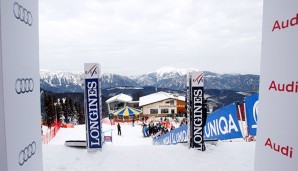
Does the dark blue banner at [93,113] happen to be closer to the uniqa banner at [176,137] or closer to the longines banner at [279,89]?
the uniqa banner at [176,137]

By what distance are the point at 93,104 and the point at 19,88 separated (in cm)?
527

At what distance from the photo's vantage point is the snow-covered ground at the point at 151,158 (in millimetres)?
5844

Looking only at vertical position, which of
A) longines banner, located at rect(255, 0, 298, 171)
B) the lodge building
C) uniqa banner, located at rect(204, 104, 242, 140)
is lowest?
the lodge building

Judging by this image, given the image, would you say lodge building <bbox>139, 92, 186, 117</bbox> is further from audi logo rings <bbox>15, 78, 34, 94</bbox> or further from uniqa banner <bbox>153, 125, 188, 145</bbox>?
audi logo rings <bbox>15, 78, 34, 94</bbox>

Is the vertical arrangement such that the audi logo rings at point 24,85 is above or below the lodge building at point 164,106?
above

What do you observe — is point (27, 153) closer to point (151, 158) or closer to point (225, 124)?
point (151, 158)

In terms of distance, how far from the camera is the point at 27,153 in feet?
5.75

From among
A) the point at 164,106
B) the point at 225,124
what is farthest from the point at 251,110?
the point at 164,106

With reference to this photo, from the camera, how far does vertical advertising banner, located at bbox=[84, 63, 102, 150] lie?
22.2 feet

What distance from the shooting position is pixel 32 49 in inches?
72.9

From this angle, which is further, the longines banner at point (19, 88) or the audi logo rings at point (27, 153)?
the audi logo rings at point (27, 153)

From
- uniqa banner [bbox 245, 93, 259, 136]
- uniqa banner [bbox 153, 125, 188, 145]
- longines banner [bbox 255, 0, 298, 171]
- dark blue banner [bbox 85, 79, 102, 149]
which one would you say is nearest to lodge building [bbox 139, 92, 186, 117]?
uniqa banner [bbox 153, 125, 188, 145]

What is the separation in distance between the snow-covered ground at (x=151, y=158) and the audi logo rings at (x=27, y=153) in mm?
4211

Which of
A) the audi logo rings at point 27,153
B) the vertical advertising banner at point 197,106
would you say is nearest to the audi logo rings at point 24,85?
the audi logo rings at point 27,153
